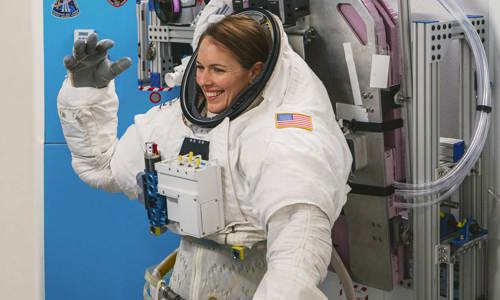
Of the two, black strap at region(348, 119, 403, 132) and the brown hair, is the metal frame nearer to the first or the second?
black strap at region(348, 119, 403, 132)

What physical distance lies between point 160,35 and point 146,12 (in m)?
0.19

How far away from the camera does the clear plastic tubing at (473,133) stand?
2482 mm

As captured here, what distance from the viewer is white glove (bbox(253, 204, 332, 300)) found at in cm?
190

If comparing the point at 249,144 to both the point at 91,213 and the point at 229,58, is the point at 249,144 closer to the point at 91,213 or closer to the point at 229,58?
the point at 229,58

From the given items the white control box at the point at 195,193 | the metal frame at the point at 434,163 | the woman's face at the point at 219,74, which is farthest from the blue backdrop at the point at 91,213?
the metal frame at the point at 434,163

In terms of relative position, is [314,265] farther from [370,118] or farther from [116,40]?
[116,40]

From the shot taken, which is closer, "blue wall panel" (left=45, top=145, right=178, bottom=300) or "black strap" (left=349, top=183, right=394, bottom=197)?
"black strap" (left=349, top=183, right=394, bottom=197)

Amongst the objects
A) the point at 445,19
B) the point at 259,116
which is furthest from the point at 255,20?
the point at 445,19

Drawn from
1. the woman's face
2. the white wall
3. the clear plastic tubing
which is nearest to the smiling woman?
the woman's face

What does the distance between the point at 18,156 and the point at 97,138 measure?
128 centimetres

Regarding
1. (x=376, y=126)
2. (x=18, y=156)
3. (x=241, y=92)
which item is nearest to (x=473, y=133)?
(x=376, y=126)

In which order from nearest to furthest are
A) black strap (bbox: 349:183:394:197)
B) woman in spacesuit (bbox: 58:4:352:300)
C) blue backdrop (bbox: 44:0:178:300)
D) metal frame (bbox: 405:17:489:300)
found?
1. woman in spacesuit (bbox: 58:4:352:300)
2. metal frame (bbox: 405:17:489:300)
3. black strap (bbox: 349:183:394:197)
4. blue backdrop (bbox: 44:0:178:300)

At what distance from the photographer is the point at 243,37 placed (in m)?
2.29

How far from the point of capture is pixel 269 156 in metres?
2.10
